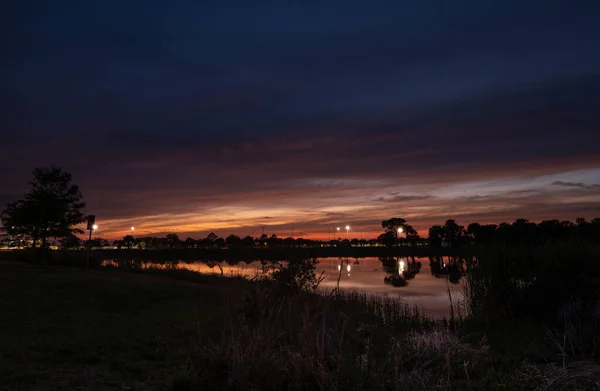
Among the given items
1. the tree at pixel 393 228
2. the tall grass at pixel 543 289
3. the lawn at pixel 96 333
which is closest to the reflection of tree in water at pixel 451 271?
the tall grass at pixel 543 289

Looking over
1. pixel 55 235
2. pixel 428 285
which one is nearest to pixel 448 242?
pixel 428 285

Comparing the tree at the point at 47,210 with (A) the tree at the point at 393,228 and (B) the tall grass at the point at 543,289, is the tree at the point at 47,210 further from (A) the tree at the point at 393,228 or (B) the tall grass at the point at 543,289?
(A) the tree at the point at 393,228

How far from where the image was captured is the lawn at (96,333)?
7.54 meters

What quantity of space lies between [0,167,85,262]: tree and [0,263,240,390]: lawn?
1211 cm

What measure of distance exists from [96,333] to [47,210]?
76.4ft

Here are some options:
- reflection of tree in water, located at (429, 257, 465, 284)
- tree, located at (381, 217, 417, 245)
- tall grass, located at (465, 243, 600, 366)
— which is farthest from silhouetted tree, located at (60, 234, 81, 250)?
tree, located at (381, 217, 417, 245)

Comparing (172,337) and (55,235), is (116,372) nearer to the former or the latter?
(172,337)

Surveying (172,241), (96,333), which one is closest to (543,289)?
(96,333)

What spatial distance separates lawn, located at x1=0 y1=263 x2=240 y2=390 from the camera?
297 inches

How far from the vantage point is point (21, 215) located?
30.8 meters

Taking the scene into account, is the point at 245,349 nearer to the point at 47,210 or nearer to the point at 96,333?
the point at 96,333

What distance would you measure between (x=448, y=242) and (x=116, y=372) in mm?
146485

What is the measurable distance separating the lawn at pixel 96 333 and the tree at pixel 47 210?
477 inches

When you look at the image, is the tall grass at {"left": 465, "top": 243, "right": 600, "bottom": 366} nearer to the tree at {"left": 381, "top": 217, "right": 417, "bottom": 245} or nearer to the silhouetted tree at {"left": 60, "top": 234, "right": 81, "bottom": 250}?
the silhouetted tree at {"left": 60, "top": 234, "right": 81, "bottom": 250}
